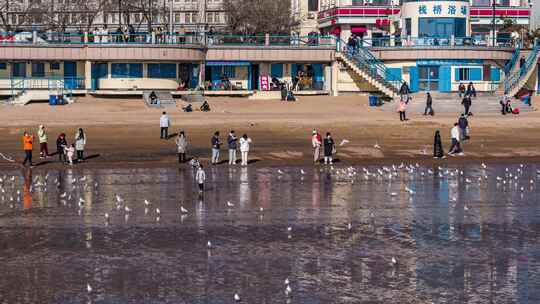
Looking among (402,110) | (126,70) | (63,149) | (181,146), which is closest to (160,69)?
(126,70)

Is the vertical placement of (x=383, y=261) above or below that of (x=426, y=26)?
below

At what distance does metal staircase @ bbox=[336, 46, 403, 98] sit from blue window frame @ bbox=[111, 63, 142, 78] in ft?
40.9

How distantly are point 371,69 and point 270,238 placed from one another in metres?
40.4

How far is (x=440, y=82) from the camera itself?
70.4m

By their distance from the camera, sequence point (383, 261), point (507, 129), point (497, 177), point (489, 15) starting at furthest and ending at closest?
point (489, 15) → point (507, 129) → point (497, 177) → point (383, 261)

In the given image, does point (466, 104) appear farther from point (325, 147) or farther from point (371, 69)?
point (325, 147)

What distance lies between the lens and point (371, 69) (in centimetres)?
7000

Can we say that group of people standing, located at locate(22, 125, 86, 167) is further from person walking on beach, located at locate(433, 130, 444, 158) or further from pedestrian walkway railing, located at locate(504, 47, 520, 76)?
pedestrian walkway railing, located at locate(504, 47, 520, 76)

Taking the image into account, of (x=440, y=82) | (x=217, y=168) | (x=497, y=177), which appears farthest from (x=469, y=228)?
(x=440, y=82)

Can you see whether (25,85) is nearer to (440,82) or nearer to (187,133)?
(187,133)

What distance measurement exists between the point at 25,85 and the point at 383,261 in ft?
152

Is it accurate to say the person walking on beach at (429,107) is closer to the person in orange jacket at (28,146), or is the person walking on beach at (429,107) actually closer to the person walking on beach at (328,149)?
the person walking on beach at (328,149)

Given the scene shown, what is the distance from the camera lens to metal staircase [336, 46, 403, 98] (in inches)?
2699

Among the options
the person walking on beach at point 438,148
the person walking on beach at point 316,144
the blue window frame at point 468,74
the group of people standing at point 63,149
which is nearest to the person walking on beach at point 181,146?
the group of people standing at point 63,149
